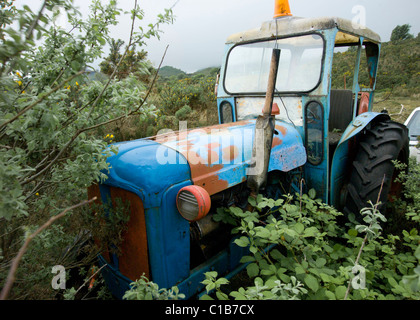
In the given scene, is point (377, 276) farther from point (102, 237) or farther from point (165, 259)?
point (102, 237)

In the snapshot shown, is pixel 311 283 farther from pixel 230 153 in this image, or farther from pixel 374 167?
pixel 374 167

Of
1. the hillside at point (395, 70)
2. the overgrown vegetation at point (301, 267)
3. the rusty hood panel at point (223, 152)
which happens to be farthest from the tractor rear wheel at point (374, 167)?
the hillside at point (395, 70)

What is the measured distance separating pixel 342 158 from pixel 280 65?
45.8 inches

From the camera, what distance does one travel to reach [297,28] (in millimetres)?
2457

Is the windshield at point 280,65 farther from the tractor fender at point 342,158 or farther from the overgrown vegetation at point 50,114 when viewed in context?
the overgrown vegetation at point 50,114

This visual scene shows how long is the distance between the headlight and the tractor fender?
1709mm

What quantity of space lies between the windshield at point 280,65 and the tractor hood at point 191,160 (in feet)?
2.13

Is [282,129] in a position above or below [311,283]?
above

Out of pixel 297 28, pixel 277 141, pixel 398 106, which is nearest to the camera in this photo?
pixel 277 141

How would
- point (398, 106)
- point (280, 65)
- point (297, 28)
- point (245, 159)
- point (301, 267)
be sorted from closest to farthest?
point (301, 267) < point (245, 159) < point (297, 28) < point (280, 65) < point (398, 106)

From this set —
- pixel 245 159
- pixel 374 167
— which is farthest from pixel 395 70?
pixel 245 159

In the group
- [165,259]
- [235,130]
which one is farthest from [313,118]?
[165,259]

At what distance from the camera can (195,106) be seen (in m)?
9.01
